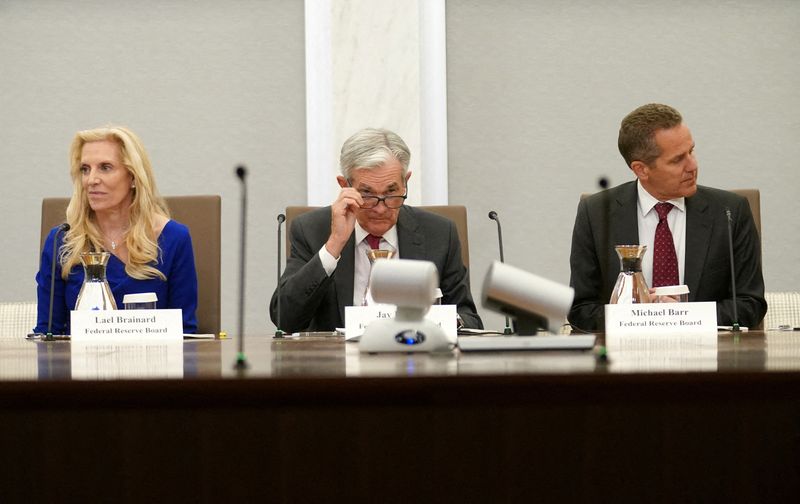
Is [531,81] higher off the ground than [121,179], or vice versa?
[531,81]

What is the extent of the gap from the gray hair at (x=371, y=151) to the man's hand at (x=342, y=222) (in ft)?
0.42

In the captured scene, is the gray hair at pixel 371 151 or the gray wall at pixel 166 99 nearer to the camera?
the gray hair at pixel 371 151

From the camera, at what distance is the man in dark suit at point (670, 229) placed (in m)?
2.96

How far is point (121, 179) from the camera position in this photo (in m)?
3.16

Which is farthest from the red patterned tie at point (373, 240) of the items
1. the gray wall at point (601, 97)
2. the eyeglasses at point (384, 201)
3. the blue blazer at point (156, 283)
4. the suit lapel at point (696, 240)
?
the gray wall at point (601, 97)

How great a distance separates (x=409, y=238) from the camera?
3.14m

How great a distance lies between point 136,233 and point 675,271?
5.41 ft

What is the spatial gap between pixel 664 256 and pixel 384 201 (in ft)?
2.85

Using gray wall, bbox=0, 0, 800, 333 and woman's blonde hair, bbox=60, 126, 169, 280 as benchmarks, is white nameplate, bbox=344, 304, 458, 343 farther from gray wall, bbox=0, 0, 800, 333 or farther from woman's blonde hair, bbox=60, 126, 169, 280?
gray wall, bbox=0, 0, 800, 333

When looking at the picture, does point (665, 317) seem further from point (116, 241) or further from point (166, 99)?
point (166, 99)

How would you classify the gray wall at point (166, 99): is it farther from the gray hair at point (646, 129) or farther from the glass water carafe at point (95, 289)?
the glass water carafe at point (95, 289)

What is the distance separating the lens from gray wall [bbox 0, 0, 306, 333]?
15.5 ft

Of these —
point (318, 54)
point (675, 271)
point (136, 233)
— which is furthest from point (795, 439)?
point (318, 54)

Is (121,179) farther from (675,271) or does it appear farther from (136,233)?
(675,271)
